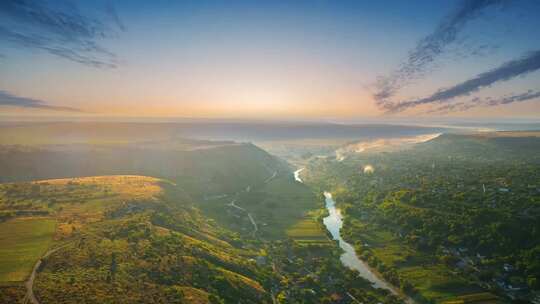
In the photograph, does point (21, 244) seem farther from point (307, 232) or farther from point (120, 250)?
point (307, 232)

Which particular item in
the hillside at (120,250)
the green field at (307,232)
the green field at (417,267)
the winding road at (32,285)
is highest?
the winding road at (32,285)

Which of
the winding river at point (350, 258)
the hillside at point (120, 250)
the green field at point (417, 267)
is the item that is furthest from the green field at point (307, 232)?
the hillside at point (120, 250)

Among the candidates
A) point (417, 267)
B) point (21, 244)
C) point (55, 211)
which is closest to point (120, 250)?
point (21, 244)

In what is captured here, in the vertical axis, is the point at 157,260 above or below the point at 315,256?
above

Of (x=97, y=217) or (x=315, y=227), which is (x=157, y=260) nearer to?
(x=97, y=217)

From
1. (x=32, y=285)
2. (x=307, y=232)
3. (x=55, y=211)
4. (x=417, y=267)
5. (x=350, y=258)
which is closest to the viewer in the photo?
(x=32, y=285)

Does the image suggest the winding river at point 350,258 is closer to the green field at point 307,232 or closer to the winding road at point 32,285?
the green field at point 307,232

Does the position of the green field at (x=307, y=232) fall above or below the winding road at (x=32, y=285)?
below

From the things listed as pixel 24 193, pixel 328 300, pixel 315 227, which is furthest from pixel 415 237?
pixel 24 193
